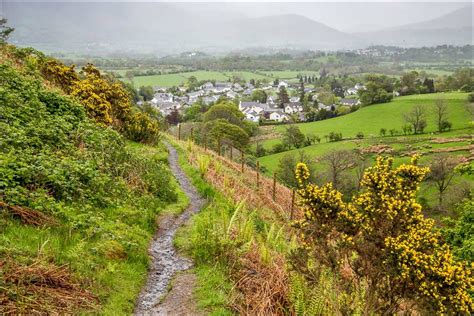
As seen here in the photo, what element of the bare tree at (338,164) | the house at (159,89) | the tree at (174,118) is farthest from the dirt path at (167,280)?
the house at (159,89)

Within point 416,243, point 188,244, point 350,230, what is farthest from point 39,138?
point 416,243

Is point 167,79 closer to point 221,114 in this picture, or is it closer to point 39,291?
point 221,114

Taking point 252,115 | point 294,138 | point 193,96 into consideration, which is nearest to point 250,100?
point 193,96

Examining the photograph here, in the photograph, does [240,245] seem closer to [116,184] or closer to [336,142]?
[116,184]

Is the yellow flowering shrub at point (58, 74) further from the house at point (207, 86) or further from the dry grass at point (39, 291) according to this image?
the house at point (207, 86)

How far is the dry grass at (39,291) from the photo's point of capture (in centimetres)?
522

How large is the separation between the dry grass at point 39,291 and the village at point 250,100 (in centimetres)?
9469

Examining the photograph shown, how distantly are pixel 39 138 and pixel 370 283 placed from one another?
8.93m

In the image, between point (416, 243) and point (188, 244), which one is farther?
point (188, 244)

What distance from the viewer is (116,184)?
10.7 meters

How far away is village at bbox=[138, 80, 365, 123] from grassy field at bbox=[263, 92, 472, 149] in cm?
1189

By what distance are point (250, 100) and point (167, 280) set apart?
142 meters

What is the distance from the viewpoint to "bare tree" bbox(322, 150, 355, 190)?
5291 centimetres

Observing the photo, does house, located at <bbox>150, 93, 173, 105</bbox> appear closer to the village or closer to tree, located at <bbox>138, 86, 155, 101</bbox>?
the village
